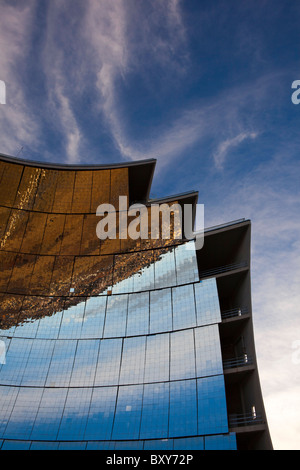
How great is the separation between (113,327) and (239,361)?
655cm

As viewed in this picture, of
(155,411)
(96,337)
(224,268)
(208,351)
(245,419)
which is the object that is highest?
(224,268)

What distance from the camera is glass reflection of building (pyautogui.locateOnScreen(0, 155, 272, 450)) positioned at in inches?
611

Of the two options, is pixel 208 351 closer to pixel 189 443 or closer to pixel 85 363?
pixel 189 443

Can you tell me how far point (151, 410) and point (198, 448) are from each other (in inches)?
98.5

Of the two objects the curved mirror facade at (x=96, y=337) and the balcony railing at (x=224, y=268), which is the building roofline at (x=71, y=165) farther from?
the balcony railing at (x=224, y=268)

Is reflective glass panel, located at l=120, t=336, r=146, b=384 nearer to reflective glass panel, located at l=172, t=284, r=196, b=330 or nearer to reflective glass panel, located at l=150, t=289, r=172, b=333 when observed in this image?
reflective glass panel, located at l=150, t=289, r=172, b=333

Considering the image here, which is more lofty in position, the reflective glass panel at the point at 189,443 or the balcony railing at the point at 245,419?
the balcony railing at the point at 245,419

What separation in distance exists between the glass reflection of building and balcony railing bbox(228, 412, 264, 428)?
A: 62 mm

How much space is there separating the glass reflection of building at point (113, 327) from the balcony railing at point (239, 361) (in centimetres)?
17

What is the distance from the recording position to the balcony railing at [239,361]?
16.1 m

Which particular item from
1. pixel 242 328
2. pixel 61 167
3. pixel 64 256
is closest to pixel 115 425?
pixel 242 328

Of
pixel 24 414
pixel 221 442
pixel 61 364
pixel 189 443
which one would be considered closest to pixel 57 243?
pixel 61 364

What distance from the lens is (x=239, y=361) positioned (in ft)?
57.1

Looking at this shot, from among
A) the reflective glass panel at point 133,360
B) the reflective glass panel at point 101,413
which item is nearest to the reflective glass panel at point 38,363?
the reflective glass panel at point 101,413
